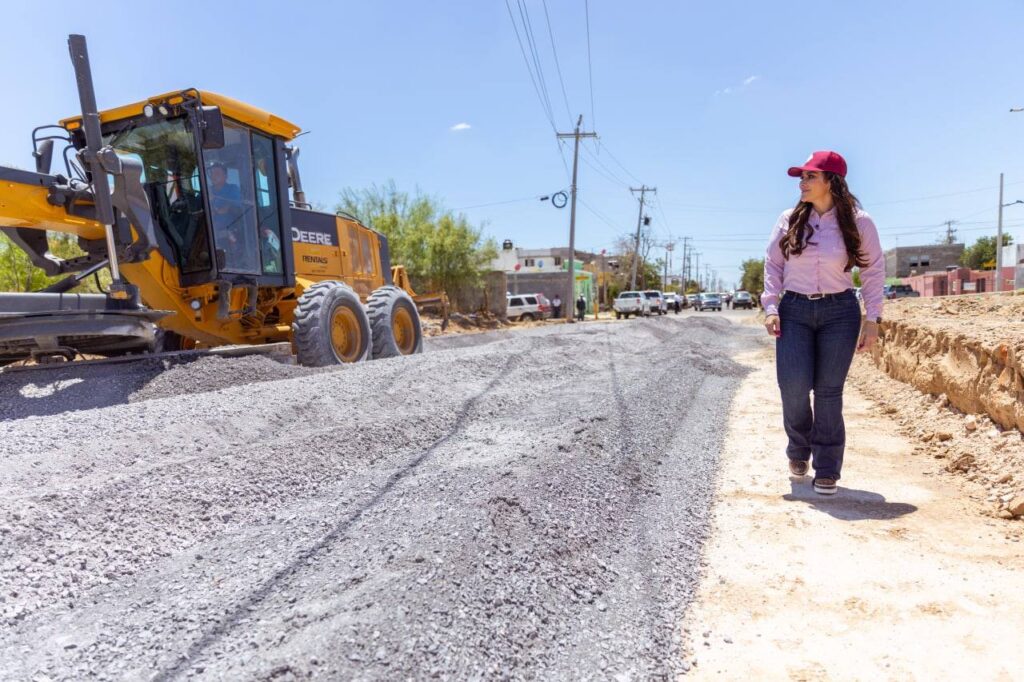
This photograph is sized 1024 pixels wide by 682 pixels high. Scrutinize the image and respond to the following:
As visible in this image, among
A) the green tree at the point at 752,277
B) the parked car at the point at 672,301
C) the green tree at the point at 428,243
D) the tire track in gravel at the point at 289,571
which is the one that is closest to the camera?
the tire track in gravel at the point at 289,571

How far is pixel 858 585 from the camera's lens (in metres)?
2.40

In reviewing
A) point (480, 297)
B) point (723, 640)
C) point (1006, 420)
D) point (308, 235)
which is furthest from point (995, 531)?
point (480, 297)

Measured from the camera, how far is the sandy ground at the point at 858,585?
196cm

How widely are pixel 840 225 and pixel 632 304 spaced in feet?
115

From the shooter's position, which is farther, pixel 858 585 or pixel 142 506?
pixel 142 506

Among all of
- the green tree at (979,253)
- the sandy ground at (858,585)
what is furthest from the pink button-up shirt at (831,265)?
the green tree at (979,253)

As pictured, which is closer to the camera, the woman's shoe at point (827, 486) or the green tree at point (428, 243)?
the woman's shoe at point (827, 486)

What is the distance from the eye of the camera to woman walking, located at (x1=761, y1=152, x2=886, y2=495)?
10.7ft

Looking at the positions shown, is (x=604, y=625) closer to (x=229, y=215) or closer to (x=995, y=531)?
(x=995, y=531)

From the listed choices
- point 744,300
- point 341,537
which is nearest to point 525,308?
point 341,537

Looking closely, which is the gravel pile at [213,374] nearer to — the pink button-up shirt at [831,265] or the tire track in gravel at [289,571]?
the tire track in gravel at [289,571]

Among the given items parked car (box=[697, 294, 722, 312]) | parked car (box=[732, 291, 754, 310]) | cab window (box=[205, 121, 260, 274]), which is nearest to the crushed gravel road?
cab window (box=[205, 121, 260, 274])

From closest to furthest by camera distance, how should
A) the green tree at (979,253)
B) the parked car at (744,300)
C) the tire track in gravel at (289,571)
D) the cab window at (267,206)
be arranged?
the tire track in gravel at (289,571), the cab window at (267,206), the parked car at (744,300), the green tree at (979,253)

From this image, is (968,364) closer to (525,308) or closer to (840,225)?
(840,225)
